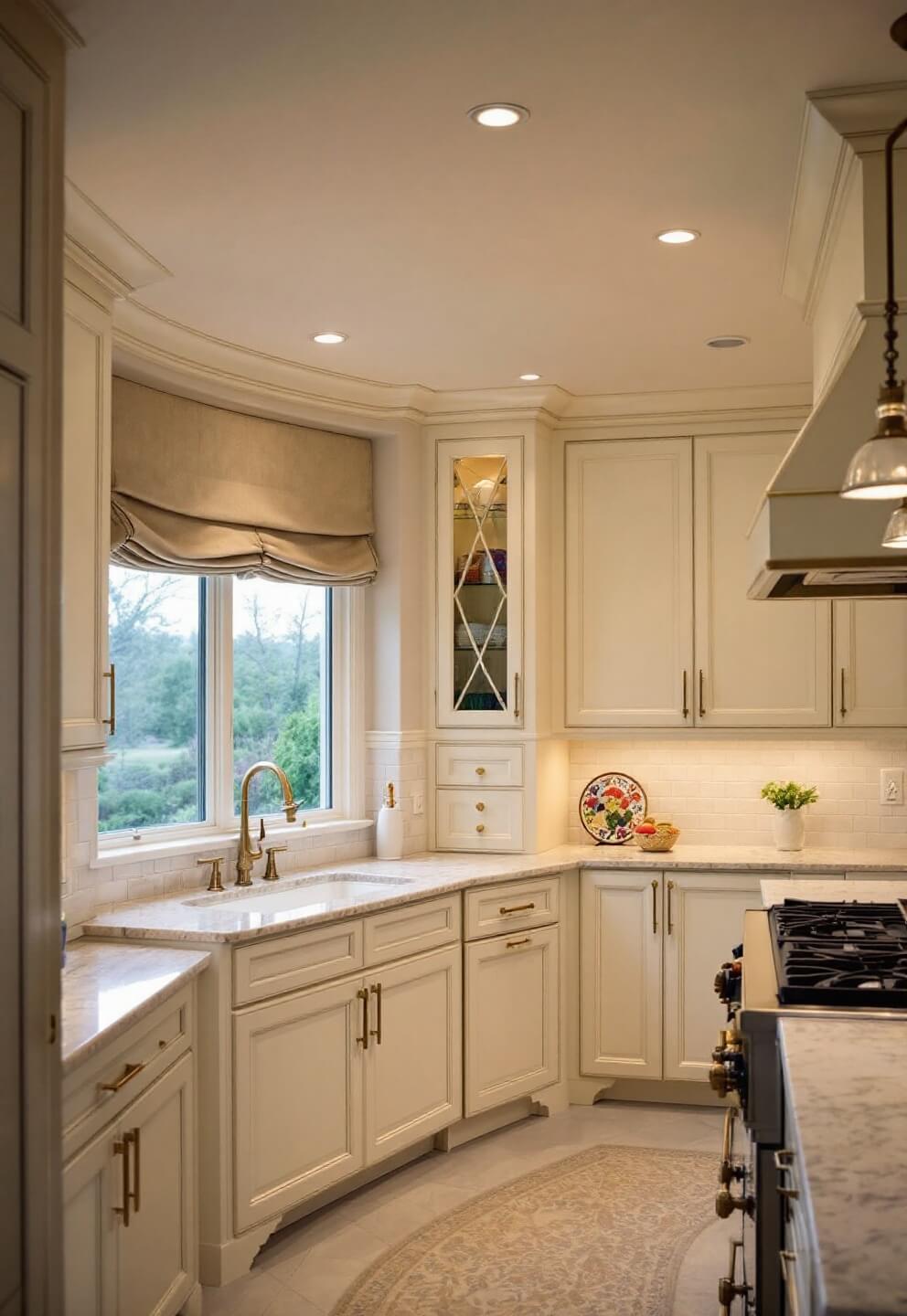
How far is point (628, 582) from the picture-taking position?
487 centimetres

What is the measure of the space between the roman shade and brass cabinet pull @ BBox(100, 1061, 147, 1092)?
5.44ft

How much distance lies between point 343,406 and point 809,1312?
146 inches

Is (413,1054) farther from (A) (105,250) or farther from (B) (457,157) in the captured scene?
(B) (457,157)

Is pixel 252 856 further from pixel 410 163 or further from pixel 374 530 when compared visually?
pixel 410 163

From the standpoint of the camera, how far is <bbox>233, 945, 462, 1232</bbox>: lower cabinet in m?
3.35

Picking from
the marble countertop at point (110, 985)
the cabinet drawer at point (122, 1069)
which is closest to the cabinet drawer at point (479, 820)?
the marble countertop at point (110, 985)

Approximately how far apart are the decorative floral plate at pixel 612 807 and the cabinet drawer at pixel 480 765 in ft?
1.42

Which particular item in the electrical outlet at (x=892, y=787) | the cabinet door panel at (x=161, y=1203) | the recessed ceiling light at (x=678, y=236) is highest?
the recessed ceiling light at (x=678, y=236)

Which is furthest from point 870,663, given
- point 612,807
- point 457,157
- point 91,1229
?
point 91,1229

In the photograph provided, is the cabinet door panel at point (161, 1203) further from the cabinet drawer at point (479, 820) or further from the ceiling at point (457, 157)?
the ceiling at point (457, 157)

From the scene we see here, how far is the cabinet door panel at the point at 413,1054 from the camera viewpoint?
12.5ft

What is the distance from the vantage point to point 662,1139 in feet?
14.1

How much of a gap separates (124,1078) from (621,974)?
8.01 feet

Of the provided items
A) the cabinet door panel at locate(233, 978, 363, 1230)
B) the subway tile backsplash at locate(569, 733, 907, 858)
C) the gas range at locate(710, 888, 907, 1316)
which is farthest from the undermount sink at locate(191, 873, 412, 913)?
the gas range at locate(710, 888, 907, 1316)
